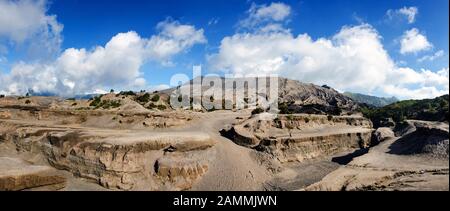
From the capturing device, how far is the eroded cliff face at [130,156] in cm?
2936

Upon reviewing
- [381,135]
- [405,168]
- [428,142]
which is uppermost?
[428,142]

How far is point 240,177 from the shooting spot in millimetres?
31109

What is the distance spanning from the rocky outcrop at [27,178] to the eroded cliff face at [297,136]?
1772cm

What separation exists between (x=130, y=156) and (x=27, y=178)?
761 cm

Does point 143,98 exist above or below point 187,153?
above

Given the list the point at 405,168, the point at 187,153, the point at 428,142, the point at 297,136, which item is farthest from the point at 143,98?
the point at 428,142

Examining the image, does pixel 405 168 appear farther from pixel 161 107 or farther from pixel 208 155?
pixel 161 107

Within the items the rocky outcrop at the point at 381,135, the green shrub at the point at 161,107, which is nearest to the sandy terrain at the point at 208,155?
the rocky outcrop at the point at 381,135

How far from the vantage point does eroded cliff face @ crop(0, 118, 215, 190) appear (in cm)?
2936

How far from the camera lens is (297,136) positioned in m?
39.5
